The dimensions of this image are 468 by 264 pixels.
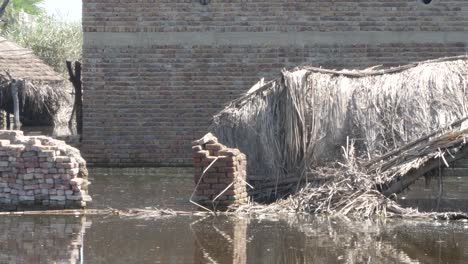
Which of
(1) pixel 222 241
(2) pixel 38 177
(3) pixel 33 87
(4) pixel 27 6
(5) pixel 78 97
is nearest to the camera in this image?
(1) pixel 222 241

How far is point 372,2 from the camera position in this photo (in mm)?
17594

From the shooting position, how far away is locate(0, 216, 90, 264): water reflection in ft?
30.5

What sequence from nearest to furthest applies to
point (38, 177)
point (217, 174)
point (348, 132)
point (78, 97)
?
point (38, 177), point (217, 174), point (348, 132), point (78, 97)

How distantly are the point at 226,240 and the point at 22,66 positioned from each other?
15.9 metres

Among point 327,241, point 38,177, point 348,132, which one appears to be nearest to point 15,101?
point 38,177

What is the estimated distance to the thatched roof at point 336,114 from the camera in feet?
42.8

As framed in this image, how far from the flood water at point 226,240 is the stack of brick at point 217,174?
17.3 inches

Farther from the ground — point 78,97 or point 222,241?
point 78,97

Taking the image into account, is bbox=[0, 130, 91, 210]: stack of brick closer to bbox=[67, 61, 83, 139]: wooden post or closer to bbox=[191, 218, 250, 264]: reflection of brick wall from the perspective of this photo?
bbox=[191, 218, 250, 264]: reflection of brick wall

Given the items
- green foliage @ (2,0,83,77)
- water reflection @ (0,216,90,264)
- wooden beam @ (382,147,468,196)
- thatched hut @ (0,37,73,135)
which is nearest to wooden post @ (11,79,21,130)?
thatched hut @ (0,37,73,135)

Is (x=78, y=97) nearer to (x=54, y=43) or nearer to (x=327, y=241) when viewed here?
(x=327, y=241)

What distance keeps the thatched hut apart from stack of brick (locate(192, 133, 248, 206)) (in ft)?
39.1

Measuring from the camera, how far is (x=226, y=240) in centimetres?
1031

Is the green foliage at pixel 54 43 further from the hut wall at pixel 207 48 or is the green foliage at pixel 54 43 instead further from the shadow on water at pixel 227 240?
the shadow on water at pixel 227 240
